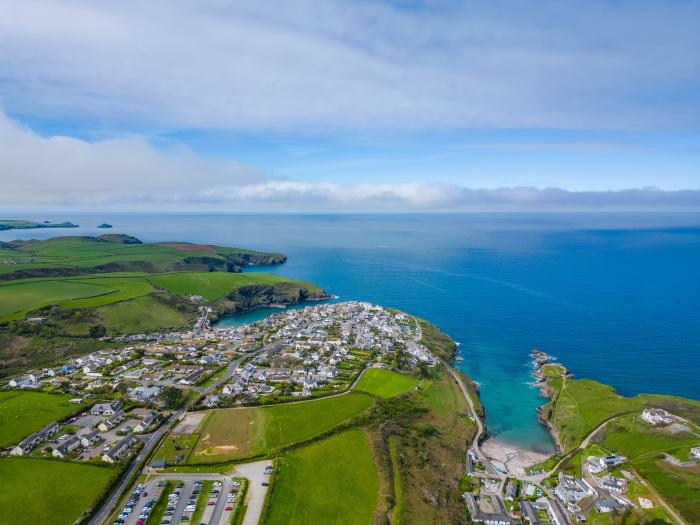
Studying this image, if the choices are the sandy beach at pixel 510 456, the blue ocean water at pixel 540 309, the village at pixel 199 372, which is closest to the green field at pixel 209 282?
the blue ocean water at pixel 540 309

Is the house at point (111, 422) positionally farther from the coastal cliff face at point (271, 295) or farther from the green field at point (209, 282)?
the green field at point (209, 282)

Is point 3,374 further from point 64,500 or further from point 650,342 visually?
point 650,342

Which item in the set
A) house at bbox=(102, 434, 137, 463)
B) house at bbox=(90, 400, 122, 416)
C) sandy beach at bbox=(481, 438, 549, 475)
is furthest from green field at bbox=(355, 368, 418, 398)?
house at bbox=(90, 400, 122, 416)

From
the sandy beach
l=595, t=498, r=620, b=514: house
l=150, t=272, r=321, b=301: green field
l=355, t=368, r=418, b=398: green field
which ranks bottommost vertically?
the sandy beach

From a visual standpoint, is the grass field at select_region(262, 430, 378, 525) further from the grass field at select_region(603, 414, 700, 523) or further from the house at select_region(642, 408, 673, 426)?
the house at select_region(642, 408, 673, 426)

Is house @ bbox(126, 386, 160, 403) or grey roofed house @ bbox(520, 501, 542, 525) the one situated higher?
house @ bbox(126, 386, 160, 403)

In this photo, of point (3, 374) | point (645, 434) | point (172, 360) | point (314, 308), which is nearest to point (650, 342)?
point (645, 434)
